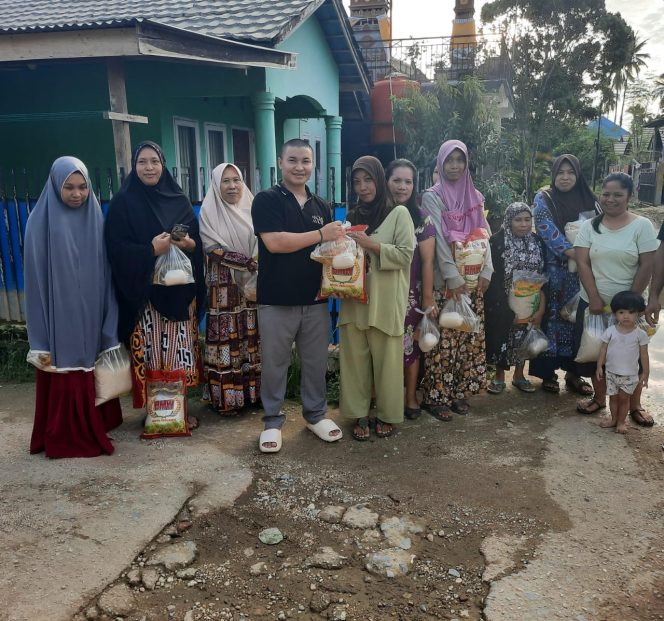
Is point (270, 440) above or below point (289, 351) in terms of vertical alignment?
below

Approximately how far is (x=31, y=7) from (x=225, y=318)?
7129mm

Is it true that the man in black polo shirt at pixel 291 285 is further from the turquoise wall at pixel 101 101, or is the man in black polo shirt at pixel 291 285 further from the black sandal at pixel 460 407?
the turquoise wall at pixel 101 101

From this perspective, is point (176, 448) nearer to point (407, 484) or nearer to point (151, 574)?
point (151, 574)

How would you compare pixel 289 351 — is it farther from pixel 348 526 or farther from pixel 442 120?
pixel 442 120

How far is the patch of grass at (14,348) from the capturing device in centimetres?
505

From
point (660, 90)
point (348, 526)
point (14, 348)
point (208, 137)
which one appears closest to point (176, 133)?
point (208, 137)

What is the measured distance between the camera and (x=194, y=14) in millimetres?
7520

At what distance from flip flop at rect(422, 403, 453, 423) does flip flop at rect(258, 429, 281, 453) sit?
1.16m

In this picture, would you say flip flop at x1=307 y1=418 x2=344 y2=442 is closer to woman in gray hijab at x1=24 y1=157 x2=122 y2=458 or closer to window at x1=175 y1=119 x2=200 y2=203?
woman in gray hijab at x1=24 y1=157 x2=122 y2=458

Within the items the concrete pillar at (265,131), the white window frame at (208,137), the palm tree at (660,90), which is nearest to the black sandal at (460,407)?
the concrete pillar at (265,131)

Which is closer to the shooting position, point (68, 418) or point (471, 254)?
point (68, 418)

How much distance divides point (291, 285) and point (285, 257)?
0.54 feet

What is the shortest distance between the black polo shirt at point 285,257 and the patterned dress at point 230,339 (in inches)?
13.9

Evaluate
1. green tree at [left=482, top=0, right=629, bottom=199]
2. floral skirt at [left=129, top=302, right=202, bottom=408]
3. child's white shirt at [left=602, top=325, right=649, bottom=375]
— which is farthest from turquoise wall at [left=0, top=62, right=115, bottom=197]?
green tree at [left=482, top=0, right=629, bottom=199]
